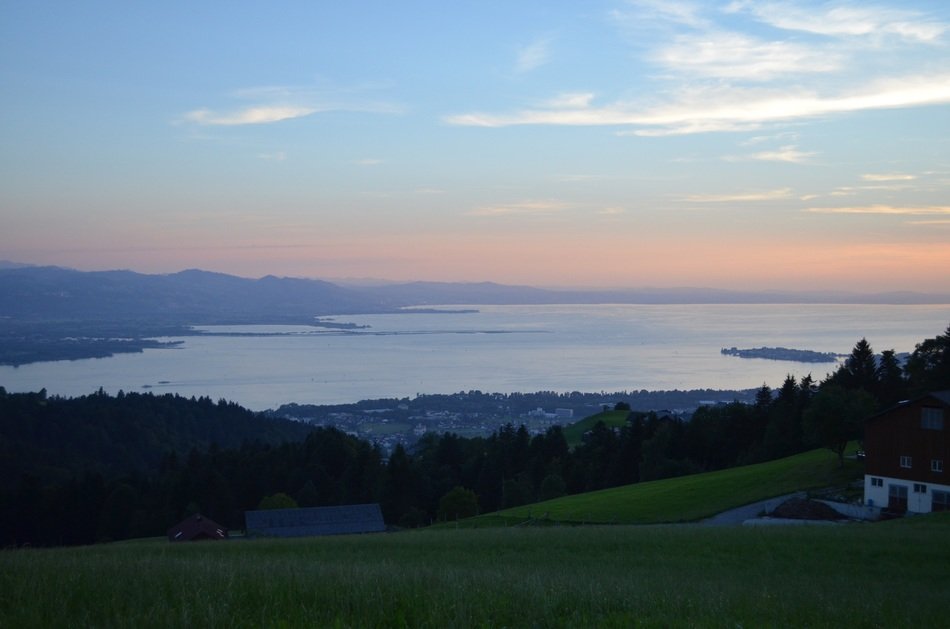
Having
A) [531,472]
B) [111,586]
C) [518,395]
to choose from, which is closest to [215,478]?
[531,472]

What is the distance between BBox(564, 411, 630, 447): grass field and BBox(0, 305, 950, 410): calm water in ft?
86.5

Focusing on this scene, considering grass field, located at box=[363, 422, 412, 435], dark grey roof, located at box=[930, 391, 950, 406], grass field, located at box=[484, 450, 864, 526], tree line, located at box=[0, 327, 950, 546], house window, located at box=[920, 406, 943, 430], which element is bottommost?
grass field, located at box=[363, 422, 412, 435]

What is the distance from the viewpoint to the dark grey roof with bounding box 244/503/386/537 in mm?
30875

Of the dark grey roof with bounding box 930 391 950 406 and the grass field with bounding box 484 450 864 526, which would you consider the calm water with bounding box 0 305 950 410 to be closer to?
the grass field with bounding box 484 450 864 526

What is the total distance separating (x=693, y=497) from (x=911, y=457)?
758 cm

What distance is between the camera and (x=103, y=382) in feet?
328

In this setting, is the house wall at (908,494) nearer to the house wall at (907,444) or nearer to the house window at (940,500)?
the house window at (940,500)

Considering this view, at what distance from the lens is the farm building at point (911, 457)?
2600cm

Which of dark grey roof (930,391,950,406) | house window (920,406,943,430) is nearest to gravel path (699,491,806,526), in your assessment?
house window (920,406,943,430)

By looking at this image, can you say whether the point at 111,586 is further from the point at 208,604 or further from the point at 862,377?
the point at 862,377

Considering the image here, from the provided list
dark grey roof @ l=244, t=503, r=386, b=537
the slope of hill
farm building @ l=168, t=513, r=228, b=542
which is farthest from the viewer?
the slope of hill

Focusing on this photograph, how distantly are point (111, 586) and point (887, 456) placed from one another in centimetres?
2766

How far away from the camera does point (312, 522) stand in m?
31.9

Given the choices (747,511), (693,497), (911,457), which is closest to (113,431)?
(693,497)
